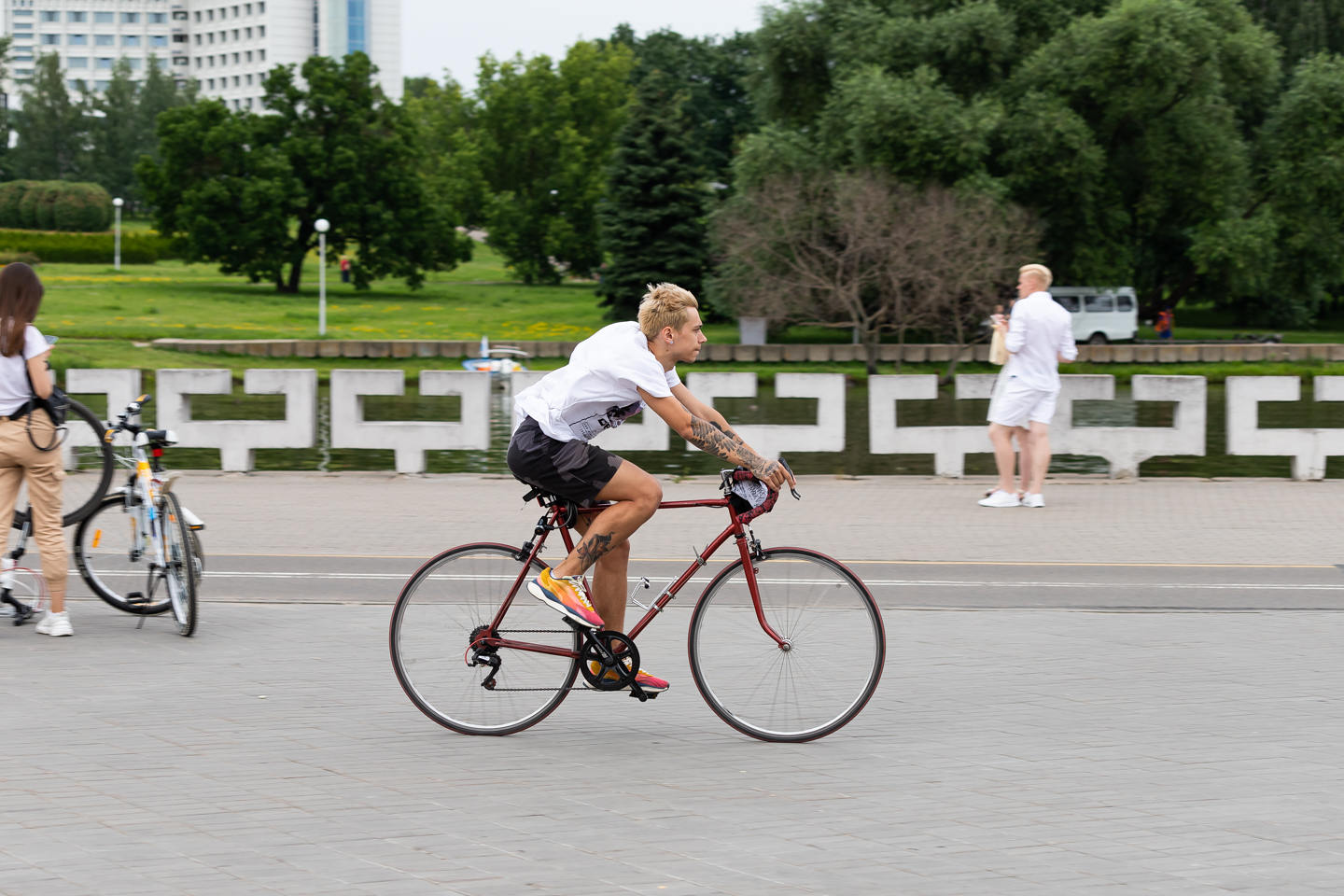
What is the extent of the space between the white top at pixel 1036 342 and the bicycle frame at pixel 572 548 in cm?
704

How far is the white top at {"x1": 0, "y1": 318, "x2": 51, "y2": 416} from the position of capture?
283 inches

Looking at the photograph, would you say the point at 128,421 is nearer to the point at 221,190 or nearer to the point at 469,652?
the point at 469,652

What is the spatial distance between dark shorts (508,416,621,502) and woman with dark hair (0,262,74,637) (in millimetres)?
2971

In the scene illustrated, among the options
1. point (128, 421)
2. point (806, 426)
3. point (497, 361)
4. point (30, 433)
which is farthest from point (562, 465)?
point (497, 361)

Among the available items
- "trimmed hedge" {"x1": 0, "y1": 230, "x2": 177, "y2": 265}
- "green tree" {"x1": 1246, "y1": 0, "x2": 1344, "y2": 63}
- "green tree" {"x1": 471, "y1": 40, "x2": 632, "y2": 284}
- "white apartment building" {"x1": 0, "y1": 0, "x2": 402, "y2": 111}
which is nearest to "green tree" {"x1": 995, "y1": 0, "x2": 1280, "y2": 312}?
"green tree" {"x1": 1246, "y1": 0, "x2": 1344, "y2": 63}

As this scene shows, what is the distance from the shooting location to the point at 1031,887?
4.00 m

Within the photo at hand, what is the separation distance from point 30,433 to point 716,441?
3666 millimetres

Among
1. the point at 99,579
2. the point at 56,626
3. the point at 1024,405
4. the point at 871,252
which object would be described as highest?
the point at 871,252

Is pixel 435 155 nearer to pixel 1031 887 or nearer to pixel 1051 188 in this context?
pixel 1051 188

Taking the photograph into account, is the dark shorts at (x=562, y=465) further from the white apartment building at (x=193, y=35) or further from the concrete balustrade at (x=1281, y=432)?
the white apartment building at (x=193, y=35)

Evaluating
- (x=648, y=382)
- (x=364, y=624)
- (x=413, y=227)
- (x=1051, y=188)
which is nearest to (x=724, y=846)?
(x=648, y=382)

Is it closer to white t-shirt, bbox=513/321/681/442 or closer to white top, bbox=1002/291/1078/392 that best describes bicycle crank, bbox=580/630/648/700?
white t-shirt, bbox=513/321/681/442

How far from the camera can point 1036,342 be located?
1219cm

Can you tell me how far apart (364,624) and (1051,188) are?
42.4m
